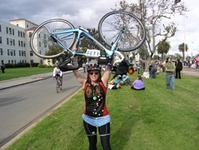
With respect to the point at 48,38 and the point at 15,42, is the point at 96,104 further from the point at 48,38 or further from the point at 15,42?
the point at 15,42

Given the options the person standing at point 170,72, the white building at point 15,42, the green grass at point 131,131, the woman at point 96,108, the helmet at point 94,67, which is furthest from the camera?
the white building at point 15,42

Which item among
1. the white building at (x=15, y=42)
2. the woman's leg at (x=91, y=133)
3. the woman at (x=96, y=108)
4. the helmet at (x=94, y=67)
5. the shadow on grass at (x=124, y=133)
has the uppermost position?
the white building at (x=15, y=42)

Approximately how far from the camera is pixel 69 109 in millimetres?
8516

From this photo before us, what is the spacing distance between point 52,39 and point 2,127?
3484mm

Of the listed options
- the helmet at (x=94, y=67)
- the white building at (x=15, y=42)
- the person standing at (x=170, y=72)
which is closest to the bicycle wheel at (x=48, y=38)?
the helmet at (x=94, y=67)

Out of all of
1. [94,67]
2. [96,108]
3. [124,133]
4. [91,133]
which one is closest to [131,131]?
[124,133]

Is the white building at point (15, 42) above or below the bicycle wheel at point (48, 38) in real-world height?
above

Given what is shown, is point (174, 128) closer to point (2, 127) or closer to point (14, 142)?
point (14, 142)

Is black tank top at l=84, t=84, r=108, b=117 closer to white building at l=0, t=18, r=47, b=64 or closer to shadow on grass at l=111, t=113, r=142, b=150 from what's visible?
shadow on grass at l=111, t=113, r=142, b=150

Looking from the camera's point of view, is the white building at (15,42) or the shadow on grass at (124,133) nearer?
the shadow on grass at (124,133)

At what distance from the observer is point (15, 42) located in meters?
75.9

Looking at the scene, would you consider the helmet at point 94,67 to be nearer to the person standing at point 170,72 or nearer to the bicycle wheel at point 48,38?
the bicycle wheel at point 48,38

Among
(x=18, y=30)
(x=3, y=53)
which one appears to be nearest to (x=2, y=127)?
(x=3, y=53)

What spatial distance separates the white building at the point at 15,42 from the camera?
6925 cm
